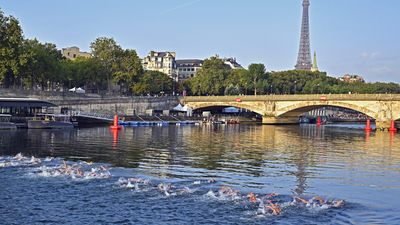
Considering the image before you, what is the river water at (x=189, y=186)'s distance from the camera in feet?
76.7

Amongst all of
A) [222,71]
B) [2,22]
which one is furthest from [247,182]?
[222,71]

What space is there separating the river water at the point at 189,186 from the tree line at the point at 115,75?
51.8 meters

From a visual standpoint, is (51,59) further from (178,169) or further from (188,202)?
(188,202)

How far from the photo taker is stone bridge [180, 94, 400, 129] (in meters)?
104

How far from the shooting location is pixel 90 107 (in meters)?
108

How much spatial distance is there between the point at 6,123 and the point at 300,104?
6361 cm

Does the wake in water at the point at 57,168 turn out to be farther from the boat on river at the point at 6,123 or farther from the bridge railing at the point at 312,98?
the bridge railing at the point at 312,98

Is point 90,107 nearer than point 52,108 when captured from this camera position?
No

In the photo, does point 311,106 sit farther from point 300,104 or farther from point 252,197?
point 252,197

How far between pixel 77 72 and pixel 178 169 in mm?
94349

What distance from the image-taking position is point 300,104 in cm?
11662

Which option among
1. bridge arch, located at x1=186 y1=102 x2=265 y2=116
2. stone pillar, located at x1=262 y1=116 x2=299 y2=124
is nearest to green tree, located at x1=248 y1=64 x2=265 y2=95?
bridge arch, located at x1=186 y1=102 x2=265 y2=116

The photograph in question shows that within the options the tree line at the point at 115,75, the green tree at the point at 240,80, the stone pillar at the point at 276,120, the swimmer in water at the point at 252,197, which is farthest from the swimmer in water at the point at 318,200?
the green tree at the point at 240,80

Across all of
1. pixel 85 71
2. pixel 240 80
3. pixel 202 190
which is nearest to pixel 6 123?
pixel 85 71
